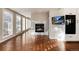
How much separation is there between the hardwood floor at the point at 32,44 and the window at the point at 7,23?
173mm

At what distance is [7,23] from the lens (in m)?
2.63

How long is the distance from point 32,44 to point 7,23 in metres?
0.71

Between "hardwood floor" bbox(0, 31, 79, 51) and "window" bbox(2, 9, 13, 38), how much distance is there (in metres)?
0.17

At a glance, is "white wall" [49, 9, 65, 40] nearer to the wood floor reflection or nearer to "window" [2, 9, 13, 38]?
the wood floor reflection

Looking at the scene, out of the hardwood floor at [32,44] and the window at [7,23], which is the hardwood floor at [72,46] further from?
the window at [7,23]

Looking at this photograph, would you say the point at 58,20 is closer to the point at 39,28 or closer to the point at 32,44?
the point at 39,28

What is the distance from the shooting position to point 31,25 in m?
2.75

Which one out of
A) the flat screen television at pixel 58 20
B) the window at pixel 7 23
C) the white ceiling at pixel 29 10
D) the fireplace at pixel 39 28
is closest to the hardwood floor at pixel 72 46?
the flat screen television at pixel 58 20

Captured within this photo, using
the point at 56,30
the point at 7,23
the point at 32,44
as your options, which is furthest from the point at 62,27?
the point at 7,23

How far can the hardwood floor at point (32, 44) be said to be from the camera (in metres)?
2.56

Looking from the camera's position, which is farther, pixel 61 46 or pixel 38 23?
pixel 38 23
